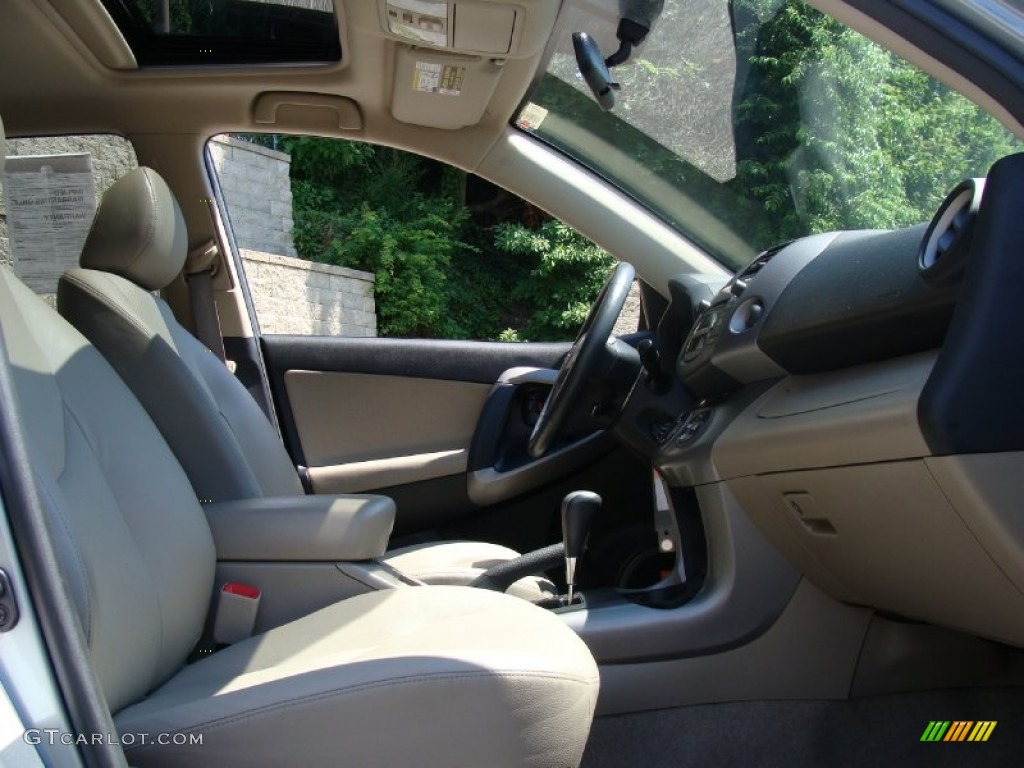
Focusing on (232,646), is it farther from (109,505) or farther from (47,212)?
(47,212)

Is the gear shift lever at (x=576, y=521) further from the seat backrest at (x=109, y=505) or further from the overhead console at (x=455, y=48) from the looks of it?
the overhead console at (x=455, y=48)

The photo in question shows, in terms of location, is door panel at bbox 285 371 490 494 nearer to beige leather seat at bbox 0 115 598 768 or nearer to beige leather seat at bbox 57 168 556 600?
beige leather seat at bbox 57 168 556 600

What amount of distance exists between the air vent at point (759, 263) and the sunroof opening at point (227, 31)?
3.26 ft

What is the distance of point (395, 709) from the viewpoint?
1239 millimetres

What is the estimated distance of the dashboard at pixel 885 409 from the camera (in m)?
1.33

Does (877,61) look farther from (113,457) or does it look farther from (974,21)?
(113,457)

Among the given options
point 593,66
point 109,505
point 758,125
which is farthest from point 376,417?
point 109,505

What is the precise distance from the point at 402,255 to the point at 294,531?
21.6ft

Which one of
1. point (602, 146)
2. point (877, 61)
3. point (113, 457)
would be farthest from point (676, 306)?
point (113, 457)

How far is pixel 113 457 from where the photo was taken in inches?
64.0

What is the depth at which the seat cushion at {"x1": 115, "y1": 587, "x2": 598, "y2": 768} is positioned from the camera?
1226mm

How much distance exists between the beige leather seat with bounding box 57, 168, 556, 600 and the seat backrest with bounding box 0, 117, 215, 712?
183mm

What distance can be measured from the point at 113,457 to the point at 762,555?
1115 mm

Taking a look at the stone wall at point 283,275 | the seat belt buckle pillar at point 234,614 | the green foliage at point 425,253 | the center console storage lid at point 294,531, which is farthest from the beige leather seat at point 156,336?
the green foliage at point 425,253
